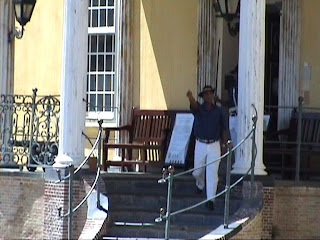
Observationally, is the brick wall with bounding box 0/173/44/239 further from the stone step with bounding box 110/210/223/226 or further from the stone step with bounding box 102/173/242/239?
the stone step with bounding box 110/210/223/226

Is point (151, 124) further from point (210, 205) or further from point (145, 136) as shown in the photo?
point (210, 205)

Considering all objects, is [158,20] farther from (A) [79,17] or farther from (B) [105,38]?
(A) [79,17]

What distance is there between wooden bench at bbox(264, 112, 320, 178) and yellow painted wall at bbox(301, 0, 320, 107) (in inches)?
16.5

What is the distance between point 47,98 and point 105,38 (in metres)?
3.40

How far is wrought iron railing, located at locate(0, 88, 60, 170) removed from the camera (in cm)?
1805

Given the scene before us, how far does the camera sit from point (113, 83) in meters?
20.9

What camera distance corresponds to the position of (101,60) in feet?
69.7

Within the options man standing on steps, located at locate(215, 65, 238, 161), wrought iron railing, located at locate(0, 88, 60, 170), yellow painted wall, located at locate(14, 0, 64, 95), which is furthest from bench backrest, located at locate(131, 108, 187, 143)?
yellow painted wall, located at locate(14, 0, 64, 95)

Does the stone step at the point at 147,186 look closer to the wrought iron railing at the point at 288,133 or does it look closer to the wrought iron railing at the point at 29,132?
the wrought iron railing at the point at 29,132

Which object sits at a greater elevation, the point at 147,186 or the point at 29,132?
the point at 29,132

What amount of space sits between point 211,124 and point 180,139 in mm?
2856

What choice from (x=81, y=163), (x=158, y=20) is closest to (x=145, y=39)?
(x=158, y=20)

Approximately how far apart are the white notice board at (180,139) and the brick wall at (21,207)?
8.51 feet

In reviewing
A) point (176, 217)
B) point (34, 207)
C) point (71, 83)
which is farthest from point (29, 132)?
point (176, 217)
